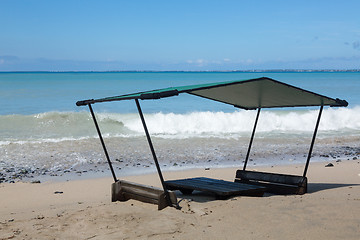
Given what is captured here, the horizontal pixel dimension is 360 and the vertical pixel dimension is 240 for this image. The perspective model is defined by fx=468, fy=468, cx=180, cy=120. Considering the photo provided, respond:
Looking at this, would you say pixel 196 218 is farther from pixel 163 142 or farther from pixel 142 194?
pixel 163 142

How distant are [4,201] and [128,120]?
730 inches

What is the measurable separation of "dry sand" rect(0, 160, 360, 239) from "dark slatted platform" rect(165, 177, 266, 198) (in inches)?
6.1

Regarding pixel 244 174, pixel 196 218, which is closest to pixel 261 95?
pixel 244 174

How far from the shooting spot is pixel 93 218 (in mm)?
6473

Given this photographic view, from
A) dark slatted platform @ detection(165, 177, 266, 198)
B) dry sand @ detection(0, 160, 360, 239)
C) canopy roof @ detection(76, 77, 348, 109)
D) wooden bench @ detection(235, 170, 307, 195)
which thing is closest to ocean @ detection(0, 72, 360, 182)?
wooden bench @ detection(235, 170, 307, 195)

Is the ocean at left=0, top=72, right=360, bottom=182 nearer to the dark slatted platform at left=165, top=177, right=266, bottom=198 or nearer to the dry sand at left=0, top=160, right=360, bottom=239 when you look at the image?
the dark slatted platform at left=165, top=177, right=266, bottom=198

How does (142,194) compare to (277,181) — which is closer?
(142,194)

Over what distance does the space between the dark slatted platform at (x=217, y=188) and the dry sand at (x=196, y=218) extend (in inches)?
6.1

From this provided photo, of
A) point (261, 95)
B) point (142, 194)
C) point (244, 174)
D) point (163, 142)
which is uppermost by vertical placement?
point (261, 95)

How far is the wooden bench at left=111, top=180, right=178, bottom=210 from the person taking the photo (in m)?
6.78

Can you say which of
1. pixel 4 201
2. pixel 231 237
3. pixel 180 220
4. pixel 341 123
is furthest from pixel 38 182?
pixel 341 123

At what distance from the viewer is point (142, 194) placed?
7.33m

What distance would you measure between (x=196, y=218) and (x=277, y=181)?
2.81m

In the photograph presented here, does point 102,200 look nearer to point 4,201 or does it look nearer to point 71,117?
point 4,201
